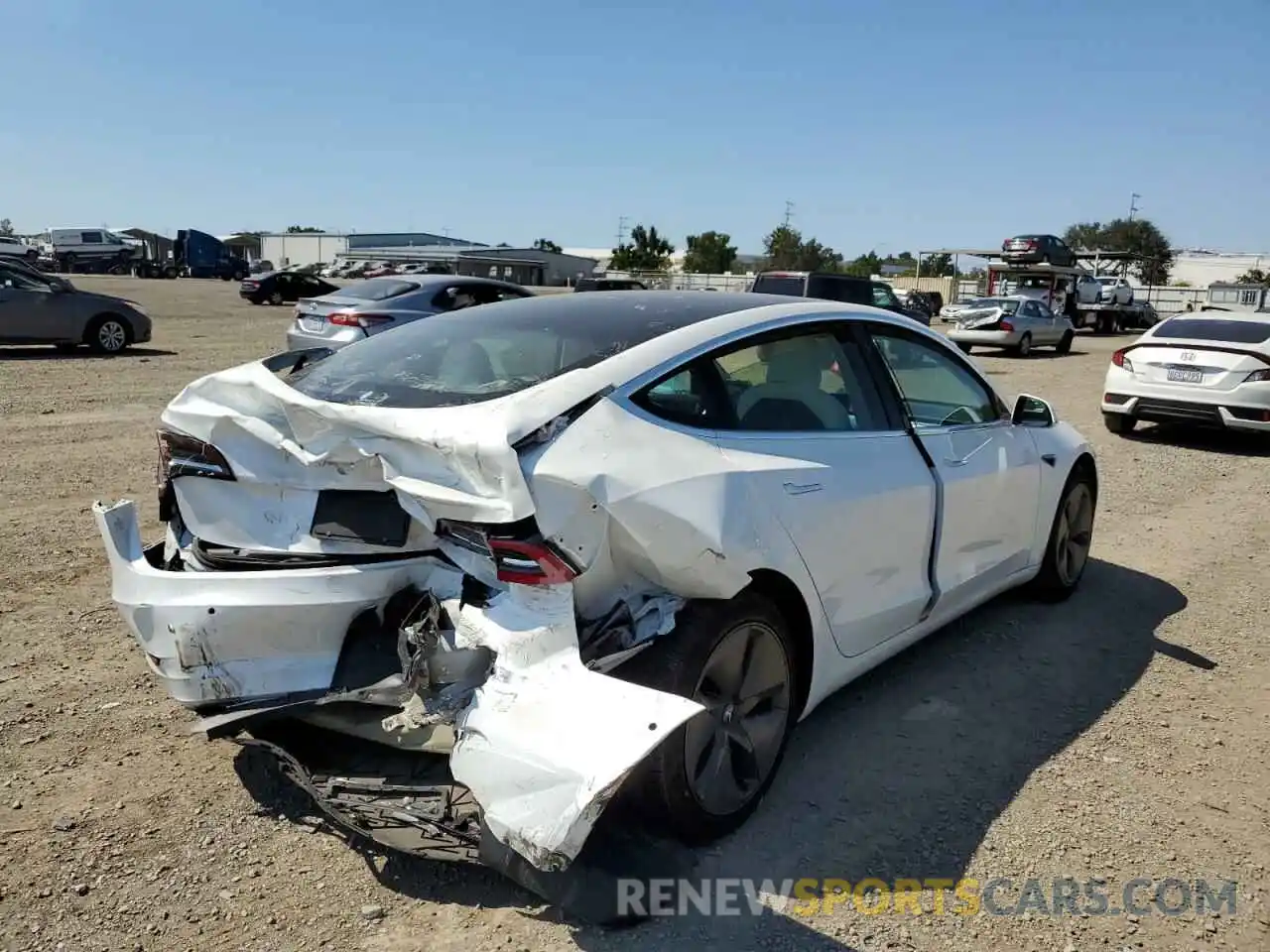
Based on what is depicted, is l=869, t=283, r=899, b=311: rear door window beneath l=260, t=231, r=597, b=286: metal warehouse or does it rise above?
beneath

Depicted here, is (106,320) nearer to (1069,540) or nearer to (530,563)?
(1069,540)

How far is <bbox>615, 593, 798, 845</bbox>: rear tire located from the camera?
2.79m

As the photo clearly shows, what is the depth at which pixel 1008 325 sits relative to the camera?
2297 cm

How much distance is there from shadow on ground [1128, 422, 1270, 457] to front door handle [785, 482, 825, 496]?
925 centimetres

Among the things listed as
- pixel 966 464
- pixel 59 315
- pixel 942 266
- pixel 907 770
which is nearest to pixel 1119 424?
pixel 966 464

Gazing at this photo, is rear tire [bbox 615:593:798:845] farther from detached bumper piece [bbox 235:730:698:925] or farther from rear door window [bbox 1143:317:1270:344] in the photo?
rear door window [bbox 1143:317:1270:344]

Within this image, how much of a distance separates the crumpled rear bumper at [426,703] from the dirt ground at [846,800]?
0.30m

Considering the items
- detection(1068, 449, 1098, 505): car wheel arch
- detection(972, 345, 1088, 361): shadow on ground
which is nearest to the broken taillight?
detection(1068, 449, 1098, 505): car wheel arch

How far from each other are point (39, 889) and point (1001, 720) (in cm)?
342

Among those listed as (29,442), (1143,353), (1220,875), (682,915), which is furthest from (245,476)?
(1143,353)

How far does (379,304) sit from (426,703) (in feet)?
38.1

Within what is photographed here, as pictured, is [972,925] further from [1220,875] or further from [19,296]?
[19,296]

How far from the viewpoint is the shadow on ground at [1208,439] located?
35.5 ft

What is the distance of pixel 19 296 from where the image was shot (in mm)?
14570
